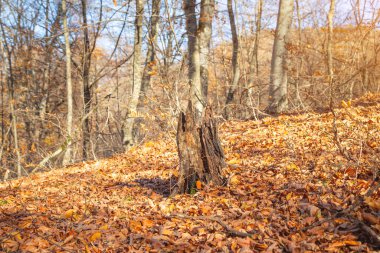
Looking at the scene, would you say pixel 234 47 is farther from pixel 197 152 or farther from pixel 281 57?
pixel 197 152

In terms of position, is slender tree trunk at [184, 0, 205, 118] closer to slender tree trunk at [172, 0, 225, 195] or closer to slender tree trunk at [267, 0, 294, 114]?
slender tree trunk at [267, 0, 294, 114]

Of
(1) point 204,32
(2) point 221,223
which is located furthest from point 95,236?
(1) point 204,32

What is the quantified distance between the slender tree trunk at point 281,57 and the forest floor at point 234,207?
348 centimetres

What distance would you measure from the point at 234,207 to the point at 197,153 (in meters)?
0.96

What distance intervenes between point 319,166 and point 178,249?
2305mm

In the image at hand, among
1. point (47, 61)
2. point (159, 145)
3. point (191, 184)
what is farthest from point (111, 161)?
point (47, 61)

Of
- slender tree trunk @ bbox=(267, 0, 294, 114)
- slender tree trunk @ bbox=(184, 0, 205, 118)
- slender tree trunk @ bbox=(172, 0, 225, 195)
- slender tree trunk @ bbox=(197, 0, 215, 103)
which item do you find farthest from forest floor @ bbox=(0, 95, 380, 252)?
slender tree trunk @ bbox=(267, 0, 294, 114)

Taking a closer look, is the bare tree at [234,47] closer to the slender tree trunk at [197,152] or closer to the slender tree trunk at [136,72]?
the slender tree trunk at [136,72]

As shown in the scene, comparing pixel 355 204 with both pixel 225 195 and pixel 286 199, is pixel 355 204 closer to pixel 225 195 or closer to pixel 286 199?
pixel 286 199

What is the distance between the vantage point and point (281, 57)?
962 cm

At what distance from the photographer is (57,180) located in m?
6.43

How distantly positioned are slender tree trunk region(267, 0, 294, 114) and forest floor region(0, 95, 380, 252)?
3484 millimetres

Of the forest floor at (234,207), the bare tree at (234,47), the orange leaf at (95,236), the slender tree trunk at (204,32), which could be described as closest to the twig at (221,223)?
the forest floor at (234,207)

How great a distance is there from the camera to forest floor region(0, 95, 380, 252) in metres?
2.84
